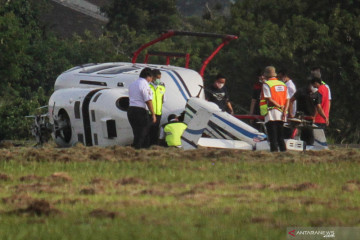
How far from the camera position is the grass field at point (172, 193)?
10891 mm

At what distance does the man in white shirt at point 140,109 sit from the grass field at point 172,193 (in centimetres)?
128

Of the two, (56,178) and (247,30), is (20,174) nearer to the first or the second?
(56,178)

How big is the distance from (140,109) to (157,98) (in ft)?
2.49

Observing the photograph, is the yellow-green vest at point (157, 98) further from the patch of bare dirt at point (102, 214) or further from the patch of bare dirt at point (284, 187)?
the patch of bare dirt at point (102, 214)

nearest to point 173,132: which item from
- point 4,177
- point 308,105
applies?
point 308,105

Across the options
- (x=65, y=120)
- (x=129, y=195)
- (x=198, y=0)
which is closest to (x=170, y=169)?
(x=129, y=195)

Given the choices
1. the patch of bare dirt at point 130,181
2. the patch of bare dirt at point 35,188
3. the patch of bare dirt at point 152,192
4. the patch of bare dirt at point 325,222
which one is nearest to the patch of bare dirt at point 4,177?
the patch of bare dirt at point 35,188

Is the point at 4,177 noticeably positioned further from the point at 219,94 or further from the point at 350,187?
the point at 219,94

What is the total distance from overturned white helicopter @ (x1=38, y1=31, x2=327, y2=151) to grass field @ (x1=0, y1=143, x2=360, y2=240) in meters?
1.71

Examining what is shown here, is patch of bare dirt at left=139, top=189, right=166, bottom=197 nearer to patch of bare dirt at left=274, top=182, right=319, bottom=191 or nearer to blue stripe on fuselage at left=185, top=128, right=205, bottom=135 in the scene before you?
patch of bare dirt at left=274, top=182, right=319, bottom=191

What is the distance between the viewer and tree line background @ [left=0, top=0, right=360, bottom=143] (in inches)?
1499

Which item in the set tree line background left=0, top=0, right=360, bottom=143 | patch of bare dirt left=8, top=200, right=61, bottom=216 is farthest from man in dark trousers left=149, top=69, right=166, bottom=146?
patch of bare dirt left=8, top=200, right=61, bottom=216

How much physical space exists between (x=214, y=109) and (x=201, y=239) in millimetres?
11844

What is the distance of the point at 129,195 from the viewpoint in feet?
44.2
